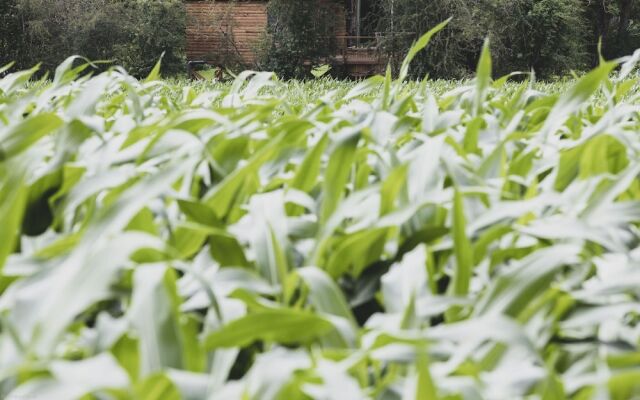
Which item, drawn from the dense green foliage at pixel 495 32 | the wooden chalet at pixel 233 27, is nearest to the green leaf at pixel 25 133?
the dense green foliage at pixel 495 32

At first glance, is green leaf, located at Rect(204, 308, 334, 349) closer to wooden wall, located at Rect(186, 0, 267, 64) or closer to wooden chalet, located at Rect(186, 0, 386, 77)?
wooden chalet, located at Rect(186, 0, 386, 77)

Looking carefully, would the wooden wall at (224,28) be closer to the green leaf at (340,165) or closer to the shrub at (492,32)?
the shrub at (492,32)

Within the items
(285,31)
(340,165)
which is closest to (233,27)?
(285,31)

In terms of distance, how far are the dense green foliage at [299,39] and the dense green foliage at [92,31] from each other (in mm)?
3630

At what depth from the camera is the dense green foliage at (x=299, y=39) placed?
26547mm

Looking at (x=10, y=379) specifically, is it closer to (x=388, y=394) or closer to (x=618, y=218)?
(x=388, y=394)

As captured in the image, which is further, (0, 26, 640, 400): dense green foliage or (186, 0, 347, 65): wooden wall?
(186, 0, 347, 65): wooden wall

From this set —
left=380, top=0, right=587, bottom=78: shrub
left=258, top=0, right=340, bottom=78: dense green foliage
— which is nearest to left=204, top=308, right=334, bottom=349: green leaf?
left=380, top=0, right=587, bottom=78: shrub

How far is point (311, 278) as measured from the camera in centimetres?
65

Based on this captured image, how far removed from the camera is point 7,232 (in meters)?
0.66

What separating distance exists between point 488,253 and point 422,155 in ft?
0.48

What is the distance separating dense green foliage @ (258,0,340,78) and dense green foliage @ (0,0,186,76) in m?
3.63

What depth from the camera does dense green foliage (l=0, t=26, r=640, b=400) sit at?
1.78 ft

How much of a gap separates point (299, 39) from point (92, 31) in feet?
22.8
